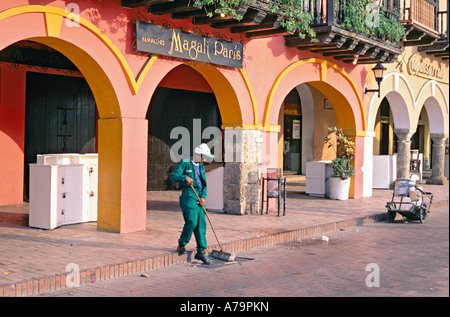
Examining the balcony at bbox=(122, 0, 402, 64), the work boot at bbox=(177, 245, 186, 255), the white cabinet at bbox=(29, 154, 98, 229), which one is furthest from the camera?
the balcony at bbox=(122, 0, 402, 64)

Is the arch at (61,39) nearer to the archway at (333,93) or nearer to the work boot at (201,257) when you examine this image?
the work boot at (201,257)

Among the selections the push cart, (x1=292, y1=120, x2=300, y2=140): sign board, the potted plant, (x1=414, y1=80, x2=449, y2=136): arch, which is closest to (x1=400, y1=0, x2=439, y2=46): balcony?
(x1=414, y1=80, x2=449, y2=136): arch

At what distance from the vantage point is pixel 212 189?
12.3 m

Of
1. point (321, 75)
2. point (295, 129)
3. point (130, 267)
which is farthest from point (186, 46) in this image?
point (295, 129)

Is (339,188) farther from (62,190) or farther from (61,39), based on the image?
(61,39)

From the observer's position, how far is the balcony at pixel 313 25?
964cm

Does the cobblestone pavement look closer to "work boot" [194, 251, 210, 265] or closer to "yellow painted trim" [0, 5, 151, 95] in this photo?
"work boot" [194, 251, 210, 265]

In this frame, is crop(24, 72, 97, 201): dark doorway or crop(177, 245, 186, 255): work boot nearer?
crop(177, 245, 186, 255): work boot

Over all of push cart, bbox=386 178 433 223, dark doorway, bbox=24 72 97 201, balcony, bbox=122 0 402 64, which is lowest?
push cart, bbox=386 178 433 223

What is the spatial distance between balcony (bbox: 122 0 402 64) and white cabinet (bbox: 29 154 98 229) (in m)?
2.96

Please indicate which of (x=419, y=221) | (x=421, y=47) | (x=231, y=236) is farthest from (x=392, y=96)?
(x=231, y=236)

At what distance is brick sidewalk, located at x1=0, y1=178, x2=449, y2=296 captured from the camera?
21.3 feet

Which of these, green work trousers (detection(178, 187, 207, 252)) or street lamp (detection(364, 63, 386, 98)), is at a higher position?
street lamp (detection(364, 63, 386, 98))
